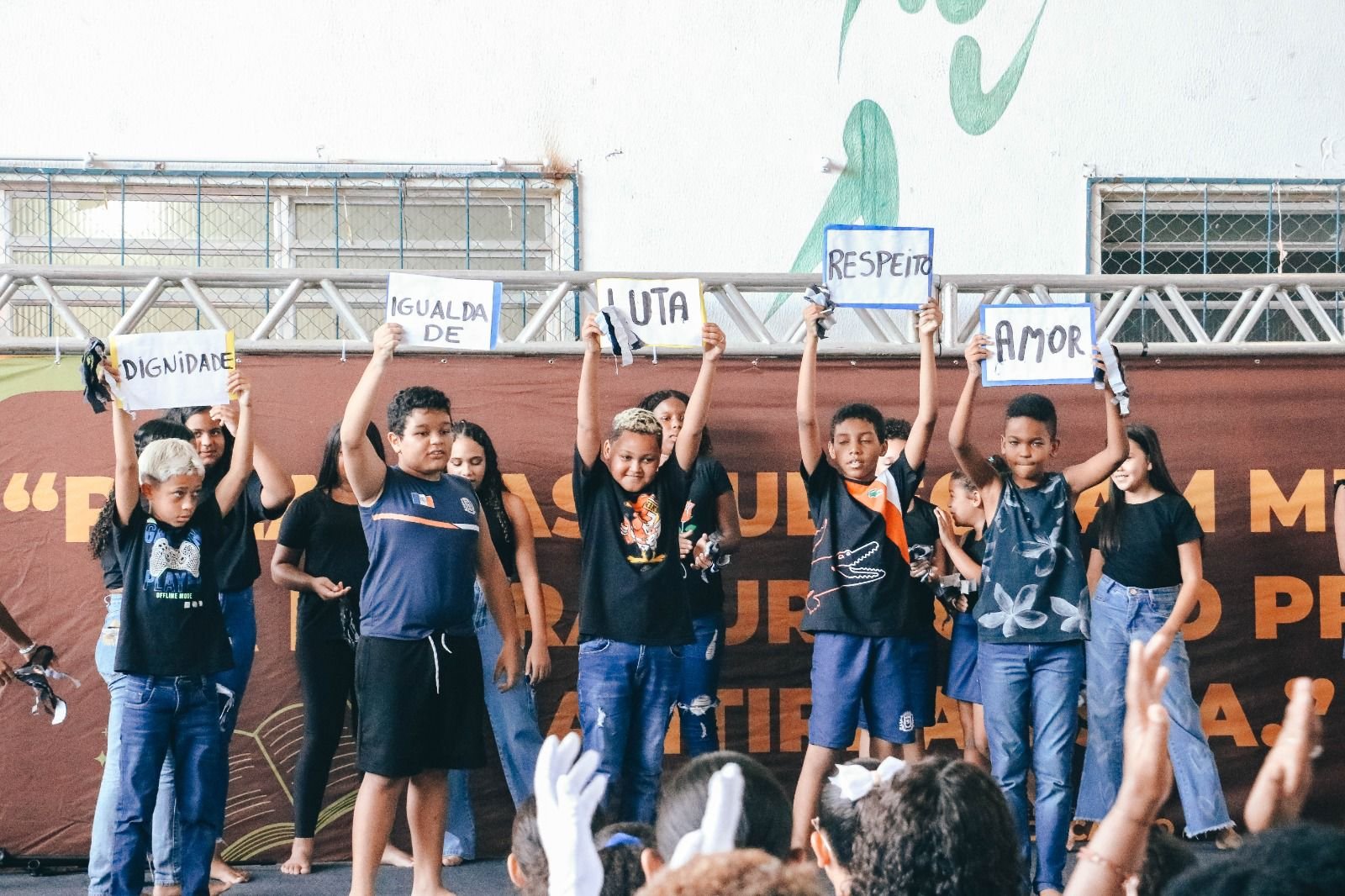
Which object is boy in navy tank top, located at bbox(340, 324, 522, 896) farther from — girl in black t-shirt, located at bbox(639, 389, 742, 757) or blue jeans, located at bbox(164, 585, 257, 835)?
girl in black t-shirt, located at bbox(639, 389, 742, 757)

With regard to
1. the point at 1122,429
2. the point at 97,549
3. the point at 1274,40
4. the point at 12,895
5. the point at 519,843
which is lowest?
the point at 12,895

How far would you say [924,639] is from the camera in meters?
4.56

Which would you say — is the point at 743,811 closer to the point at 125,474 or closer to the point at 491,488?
the point at 125,474

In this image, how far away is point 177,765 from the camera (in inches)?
156

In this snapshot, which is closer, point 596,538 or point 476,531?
point 476,531

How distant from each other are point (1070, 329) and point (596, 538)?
1846 mm

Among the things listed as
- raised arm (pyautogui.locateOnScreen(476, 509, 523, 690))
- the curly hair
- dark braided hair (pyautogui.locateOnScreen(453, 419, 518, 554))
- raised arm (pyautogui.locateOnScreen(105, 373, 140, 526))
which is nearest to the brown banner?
dark braided hair (pyautogui.locateOnScreen(453, 419, 518, 554))

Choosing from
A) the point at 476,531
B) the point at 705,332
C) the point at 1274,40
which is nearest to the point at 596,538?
the point at 476,531

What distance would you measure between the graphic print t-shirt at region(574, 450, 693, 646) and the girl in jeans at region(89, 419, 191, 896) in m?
1.32

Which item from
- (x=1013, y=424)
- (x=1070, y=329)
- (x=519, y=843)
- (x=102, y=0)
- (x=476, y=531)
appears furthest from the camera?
(x=102, y=0)

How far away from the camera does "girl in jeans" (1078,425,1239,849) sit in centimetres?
470

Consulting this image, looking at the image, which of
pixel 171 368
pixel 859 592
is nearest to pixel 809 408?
pixel 859 592

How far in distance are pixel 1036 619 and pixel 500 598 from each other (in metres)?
1.68

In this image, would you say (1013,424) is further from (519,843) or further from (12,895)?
(12,895)
